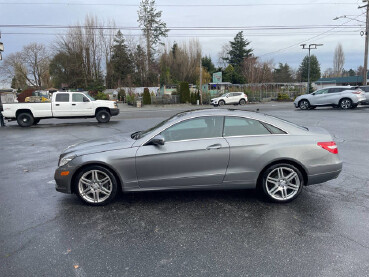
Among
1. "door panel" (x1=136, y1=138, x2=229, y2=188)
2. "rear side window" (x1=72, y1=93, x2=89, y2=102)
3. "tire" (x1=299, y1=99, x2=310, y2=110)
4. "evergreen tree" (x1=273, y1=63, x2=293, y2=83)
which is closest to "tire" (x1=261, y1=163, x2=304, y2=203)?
"door panel" (x1=136, y1=138, x2=229, y2=188)

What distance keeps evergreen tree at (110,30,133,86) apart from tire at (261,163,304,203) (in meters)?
Result: 54.2

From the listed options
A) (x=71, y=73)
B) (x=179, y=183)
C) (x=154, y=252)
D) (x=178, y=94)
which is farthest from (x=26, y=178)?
(x=71, y=73)

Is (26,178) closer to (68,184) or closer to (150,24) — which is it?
(68,184)

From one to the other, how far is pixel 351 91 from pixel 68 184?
2164cm

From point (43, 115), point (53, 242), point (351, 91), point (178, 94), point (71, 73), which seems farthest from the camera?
point (71, 73)

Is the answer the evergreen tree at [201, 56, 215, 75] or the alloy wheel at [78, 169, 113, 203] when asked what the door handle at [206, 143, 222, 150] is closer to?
the alloy wheel at [78, 169, 113, 203]

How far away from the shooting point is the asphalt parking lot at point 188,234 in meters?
2.75

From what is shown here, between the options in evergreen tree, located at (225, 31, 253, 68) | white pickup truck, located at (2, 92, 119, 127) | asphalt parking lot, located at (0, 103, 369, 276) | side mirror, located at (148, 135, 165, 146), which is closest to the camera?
asphalt parking lot, located at (0, 103, 369, 276)

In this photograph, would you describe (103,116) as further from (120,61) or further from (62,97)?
(120,61)

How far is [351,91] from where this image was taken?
20.3m

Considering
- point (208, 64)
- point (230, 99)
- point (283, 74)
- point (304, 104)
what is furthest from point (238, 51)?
point (304, 104)

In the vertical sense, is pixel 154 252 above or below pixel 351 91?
below

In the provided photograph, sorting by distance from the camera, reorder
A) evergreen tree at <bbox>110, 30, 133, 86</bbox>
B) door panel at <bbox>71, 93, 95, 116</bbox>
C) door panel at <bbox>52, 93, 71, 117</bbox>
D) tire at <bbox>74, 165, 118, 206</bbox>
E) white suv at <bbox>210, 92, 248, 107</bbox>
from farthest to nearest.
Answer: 1. evergreen tree at <bbox>110, 30, 133, 86</bbox>
2. white suv at <bbox>210, 92, 248, 107</bbox>
3. door panel at <bbox>71, 93, 95, 116</bbox>
4. door panel at <bbox>52, 93, 71, 117</bbox>
5. tire at <bbox>74, 165, 118, 206</bbox>

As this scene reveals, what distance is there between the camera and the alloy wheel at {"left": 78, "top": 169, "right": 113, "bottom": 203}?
4.13m
